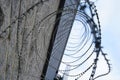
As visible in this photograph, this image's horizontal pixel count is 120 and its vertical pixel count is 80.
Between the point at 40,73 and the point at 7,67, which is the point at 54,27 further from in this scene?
the point at 7,67

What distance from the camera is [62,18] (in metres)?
9.87

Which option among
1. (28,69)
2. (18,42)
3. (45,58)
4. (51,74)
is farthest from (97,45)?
(51,74)

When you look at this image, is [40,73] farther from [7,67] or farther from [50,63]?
[7,67]

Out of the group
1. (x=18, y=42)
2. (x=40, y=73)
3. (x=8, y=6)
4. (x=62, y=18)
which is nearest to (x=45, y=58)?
(x=40, y=73)

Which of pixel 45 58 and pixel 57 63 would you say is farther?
pixel 57 63

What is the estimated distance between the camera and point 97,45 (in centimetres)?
691

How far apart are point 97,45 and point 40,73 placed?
2914mm

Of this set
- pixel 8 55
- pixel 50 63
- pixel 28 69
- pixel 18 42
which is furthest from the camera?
pixel 50 63

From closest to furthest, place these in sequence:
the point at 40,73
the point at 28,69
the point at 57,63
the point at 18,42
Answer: the point at 18,42
the point at 28,69
the point at 40,73
the point at 57,63

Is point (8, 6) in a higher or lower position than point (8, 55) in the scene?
higher

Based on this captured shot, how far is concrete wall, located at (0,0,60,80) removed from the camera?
6.32m

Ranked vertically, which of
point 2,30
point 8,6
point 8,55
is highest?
point 8,6

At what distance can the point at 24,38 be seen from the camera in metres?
7.56

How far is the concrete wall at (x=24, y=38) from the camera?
6320 millimetres
